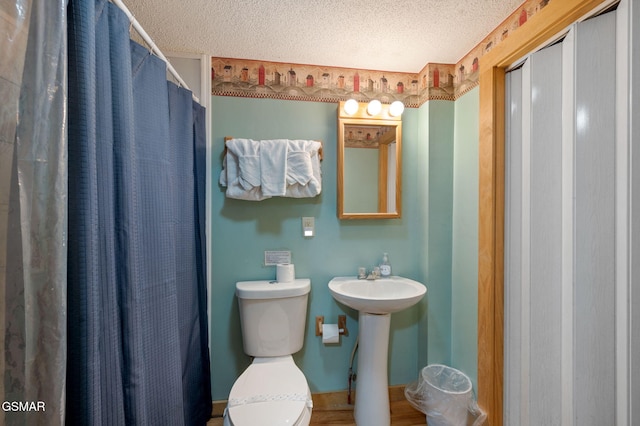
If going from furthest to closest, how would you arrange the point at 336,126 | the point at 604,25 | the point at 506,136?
the point at 336,126, the point at 506,136, the point at 604,25

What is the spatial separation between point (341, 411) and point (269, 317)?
82 cm

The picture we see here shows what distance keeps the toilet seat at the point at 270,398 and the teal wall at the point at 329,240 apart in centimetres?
42

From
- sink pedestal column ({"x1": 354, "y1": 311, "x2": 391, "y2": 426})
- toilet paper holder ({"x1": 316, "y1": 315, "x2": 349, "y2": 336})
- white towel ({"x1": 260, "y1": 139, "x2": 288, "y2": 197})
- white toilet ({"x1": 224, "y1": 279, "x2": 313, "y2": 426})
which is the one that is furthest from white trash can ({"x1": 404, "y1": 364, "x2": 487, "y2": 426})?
white towel ({"x1": 260, "y1": 139, "x2": 288, "y2": 197})

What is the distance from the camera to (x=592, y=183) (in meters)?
0.92

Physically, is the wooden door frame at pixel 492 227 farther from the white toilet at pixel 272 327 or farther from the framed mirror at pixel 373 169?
the white toilet at pixel 272 327

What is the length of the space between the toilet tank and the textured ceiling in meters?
1.40

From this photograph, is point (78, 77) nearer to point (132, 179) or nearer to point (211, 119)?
point (132, 179)

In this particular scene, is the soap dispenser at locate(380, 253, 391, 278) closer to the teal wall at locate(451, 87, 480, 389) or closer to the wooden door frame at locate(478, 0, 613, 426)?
the teal wall at locate(451, 87, 480, 389)

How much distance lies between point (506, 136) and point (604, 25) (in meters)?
0.49

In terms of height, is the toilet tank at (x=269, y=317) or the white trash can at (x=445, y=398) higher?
the toilet tank at (x=269, y=317)

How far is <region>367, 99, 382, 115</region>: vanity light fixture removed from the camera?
→ 5.34 feet

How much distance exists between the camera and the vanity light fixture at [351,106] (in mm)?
1625

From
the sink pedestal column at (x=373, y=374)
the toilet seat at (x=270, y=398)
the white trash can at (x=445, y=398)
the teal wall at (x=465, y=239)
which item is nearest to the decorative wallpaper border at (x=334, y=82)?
the teal wall at (x=465, y=239)

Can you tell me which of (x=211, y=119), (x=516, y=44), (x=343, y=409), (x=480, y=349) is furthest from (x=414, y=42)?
(x=343, y=409)
